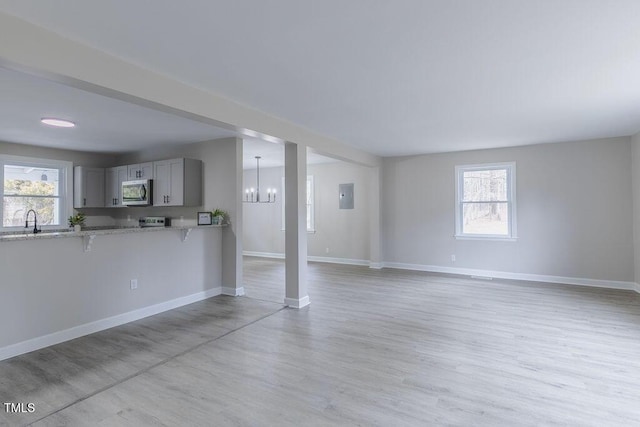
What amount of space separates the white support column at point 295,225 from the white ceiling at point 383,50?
65cm

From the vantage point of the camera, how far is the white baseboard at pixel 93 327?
3.18 m

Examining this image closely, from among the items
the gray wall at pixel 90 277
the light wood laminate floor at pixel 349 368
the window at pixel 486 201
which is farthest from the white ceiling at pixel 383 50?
the light wood laminate floor at pixel 349 368

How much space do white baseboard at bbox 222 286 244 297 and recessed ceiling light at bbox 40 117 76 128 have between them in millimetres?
3148

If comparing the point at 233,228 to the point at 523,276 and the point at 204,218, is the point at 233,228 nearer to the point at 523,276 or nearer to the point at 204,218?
A: the point at 204,218

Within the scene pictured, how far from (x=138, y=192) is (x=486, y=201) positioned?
6579 millimetres

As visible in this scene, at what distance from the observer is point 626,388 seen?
2557 mm

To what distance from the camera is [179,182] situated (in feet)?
18.4

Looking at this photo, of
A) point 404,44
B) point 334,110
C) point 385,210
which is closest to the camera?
point 404,44

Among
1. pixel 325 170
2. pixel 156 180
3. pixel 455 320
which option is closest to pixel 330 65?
pixel 455 320

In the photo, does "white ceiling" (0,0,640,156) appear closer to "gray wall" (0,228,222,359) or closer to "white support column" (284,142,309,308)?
"white support column" (284,142,309,308)

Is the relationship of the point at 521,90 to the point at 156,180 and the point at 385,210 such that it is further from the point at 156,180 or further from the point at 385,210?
the point at 156,180

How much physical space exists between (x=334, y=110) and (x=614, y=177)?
5076 millimetres

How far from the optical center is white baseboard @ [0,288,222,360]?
125 inches

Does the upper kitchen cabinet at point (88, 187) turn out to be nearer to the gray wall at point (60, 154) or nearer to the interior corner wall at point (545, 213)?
the gray wall at point (60, 154)
